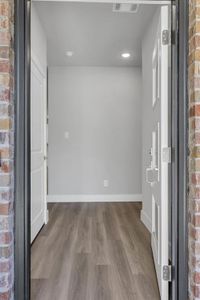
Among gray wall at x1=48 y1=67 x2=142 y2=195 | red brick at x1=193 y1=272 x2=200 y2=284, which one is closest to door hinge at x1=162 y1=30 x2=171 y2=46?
red brick at x1=193 y1=272 x2=200 y2=284

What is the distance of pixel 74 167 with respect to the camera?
214 inches

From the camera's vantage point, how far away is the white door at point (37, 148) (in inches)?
123

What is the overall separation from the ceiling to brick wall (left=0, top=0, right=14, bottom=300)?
169cm

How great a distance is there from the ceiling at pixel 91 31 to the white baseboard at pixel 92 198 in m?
2.56

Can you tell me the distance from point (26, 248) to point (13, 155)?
566 mm

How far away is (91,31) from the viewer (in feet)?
12.1

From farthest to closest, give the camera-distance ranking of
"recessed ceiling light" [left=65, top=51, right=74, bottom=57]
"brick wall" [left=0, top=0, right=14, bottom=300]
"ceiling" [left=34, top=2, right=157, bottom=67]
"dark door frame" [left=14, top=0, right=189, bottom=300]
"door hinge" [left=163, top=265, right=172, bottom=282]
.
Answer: "recessed ceiling light" [left=65, top=51, right=74, bottom=57] → "ceiling" [left=34, top=2, right=157, bottom=67] → "door hinge" [left=163, top=265, right=172, bottom=282] → "dark door frame" [left=14, top=0, right=189, bottom=300] → "brick wall" [left=0, top=0, right=14, bottom=300]

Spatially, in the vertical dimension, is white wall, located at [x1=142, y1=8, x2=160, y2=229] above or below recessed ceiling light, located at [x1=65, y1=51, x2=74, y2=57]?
below

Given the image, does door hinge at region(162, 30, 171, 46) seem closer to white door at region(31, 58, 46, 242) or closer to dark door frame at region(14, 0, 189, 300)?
dark door frame at region(14, 0, 189, 300)

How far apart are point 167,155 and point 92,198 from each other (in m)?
3.80

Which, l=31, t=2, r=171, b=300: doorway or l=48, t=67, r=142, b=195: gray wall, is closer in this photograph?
l=31, t=2, r=171, b=300: doorway

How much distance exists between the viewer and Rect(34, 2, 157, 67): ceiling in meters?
3.10

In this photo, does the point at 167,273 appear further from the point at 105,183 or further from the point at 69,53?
the point at 69,53

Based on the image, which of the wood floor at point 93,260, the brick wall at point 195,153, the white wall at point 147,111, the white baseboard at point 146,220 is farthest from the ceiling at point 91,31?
→ the wood floor at point 93,260
